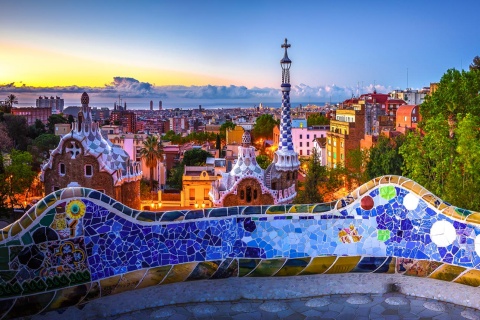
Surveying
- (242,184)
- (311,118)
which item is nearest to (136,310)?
(242,184)

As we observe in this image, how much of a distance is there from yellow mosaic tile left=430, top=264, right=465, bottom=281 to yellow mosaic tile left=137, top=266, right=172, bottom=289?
10.1 feet

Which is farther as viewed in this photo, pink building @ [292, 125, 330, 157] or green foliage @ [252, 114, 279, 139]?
green foliage @ [252, 114, 279, 139]

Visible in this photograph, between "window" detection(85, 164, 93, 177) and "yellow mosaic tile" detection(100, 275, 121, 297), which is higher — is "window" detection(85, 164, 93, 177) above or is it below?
below

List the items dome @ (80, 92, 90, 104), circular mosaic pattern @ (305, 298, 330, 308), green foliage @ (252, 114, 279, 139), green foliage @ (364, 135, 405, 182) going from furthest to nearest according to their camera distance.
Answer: green foliage @ (252, 114, 279, 139)
green foliage @ (364, 135, 405, 182)
dome @ (80, 92, 90, 104)
circular mosaic pattern @ (305, 298, 330, 308)

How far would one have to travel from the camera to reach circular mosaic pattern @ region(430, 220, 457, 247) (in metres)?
5.86

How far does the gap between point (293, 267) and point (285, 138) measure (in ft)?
51.7

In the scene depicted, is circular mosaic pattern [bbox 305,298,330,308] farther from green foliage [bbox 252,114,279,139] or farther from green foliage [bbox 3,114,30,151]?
green foliage [bbox 252,114,279,139]

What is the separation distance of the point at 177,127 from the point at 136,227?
134 m

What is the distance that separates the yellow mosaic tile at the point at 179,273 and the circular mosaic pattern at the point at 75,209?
3.88 feet

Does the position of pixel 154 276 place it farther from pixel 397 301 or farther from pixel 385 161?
pixel 385 161

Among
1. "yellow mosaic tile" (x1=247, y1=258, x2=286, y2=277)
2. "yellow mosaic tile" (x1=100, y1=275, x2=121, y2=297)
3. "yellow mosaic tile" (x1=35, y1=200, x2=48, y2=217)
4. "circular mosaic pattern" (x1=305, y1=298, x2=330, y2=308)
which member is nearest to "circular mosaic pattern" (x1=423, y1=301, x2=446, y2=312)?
"circular mosaic pattern" (x1=305, y1=298, x2=330, y2=308)

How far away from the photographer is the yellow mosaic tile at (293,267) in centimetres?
602

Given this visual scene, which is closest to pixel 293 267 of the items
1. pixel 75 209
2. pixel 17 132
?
pixel 75 209

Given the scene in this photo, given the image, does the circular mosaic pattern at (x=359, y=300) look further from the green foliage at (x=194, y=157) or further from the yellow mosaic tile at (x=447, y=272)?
the green foliage at (x=194, y=157)
